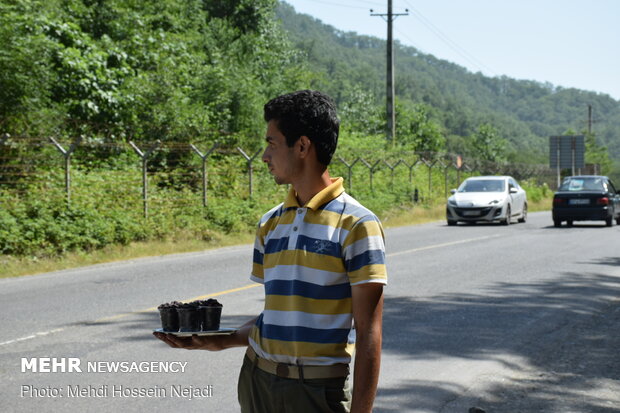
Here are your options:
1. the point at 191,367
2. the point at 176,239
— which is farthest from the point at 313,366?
the point at 176,239

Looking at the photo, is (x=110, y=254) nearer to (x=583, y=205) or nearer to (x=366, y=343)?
(x=366, y=343)

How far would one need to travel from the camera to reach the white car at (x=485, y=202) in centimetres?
2491

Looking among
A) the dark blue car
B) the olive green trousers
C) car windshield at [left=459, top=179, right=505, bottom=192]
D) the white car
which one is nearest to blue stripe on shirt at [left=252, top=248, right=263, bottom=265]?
the olive green trousers

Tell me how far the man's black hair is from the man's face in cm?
2

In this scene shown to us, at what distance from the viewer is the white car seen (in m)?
24.9

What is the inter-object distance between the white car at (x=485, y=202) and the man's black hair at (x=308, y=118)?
23.0m

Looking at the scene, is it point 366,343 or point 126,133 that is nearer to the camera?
point 366,343

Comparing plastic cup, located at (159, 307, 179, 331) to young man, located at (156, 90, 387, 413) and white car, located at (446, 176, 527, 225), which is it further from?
white car, located at (446, 176, 527, 225)

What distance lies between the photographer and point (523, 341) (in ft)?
24.8

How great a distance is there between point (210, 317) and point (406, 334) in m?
5.32

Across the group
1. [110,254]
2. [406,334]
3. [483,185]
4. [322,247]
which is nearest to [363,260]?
[322,247]

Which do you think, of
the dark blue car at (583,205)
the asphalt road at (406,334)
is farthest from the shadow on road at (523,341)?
the dark blue car at (583,205)

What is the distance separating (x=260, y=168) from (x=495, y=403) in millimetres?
19412

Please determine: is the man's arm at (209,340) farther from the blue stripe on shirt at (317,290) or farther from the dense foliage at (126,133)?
the dense foliage at (126,133)
